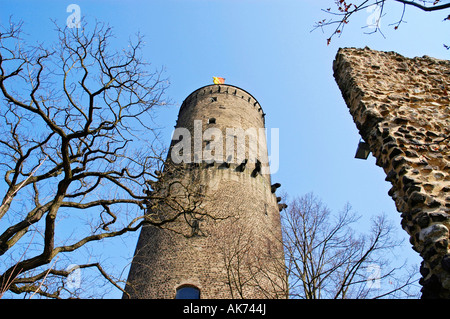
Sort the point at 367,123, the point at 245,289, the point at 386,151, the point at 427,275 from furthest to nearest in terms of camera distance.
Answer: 1. the point at 245,289
2. the point at 367,123
3. the point at 386,151
4. the point at 427,275

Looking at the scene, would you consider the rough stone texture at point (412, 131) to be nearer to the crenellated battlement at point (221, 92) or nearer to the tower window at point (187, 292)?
the tower window at point (187, 292)

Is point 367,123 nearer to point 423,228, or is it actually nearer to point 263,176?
point 423,228

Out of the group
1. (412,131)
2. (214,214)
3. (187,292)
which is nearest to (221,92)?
(214,214)

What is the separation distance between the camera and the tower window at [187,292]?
9578 mm

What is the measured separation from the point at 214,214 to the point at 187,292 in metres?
2.91

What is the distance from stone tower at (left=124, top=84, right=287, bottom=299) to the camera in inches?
359

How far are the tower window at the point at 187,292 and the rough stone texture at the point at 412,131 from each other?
24.3 feet

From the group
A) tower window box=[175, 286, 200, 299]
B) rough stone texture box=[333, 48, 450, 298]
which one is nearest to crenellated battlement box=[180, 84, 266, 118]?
tower window box=[175, 286, 200, 299]

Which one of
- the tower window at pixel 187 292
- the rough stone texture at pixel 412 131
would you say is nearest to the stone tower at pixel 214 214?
the tower window at pixel 187 292

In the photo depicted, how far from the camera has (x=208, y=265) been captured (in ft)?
33.4

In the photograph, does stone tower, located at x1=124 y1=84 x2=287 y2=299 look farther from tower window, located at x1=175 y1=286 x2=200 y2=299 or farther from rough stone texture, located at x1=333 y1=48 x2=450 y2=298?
rough stone texture, located at x1=333 y1=48 x2=450 y2=298

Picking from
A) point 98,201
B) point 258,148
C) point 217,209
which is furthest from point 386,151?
point 258,148

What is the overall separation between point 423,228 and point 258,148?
A: 1330 cm

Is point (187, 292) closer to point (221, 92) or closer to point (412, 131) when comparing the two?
point (412, 131)
